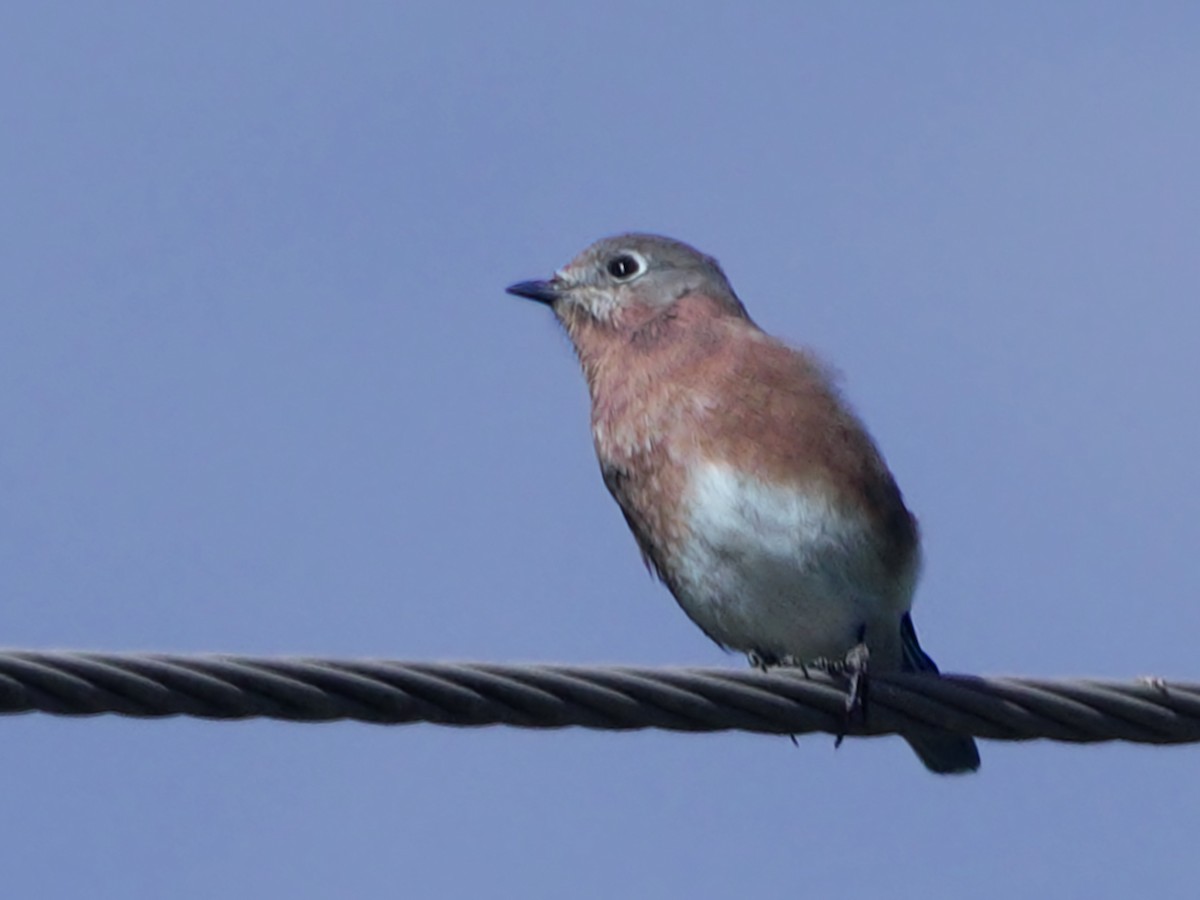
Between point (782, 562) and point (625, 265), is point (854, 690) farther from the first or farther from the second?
point (625, 265)

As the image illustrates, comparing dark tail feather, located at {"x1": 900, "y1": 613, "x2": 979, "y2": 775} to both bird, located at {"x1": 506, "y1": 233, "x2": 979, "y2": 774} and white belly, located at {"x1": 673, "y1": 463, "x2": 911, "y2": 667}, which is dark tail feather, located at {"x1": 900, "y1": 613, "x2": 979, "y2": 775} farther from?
white belly, located at {"x1": 673, "y1": 463, "x2": 911, "y2": 667}

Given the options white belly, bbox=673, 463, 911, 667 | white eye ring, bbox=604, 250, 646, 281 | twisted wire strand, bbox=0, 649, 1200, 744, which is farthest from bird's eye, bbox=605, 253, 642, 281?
twisted wire strand, bbox=0, 649, 1200, 744

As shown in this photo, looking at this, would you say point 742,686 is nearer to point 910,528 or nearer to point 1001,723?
point 1001,723

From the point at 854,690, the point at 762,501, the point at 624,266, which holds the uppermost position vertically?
the point at 624,266

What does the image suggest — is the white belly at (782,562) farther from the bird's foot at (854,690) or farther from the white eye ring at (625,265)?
the white eye ring at (625,265)

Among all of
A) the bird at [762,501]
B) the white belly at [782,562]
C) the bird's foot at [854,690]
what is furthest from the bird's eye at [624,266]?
the bird's foot at [854,690]

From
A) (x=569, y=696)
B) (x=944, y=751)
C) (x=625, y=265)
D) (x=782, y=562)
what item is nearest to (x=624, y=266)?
(x=625, y=265)

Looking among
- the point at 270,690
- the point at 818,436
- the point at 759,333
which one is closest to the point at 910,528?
the point at 818,436
